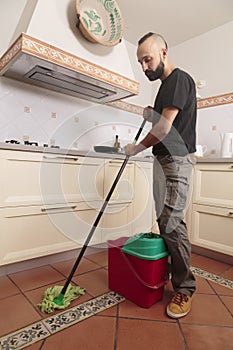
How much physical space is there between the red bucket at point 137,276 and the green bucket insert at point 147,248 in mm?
22

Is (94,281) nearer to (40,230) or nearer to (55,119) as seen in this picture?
(40,230)

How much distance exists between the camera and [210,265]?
175 centimetres

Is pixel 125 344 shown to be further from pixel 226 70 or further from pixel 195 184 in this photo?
pixel 226 70

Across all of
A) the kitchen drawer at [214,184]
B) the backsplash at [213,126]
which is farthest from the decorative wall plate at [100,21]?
the kitchen drawer at [214,184]

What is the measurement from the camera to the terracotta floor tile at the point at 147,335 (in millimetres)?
890

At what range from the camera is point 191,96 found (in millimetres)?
1136

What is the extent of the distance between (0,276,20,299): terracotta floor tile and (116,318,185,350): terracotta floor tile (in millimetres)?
625

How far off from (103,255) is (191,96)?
1395mm

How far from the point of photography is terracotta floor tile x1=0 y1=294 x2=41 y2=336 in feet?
3.23

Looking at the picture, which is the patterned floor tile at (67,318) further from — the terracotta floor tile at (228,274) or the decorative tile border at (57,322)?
the terracotta floor tile at (228,274)

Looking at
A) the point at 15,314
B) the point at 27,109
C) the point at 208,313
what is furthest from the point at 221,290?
the point at 27,109

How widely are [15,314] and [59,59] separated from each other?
1.50m

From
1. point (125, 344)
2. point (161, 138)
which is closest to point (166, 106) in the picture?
point (161, 138)

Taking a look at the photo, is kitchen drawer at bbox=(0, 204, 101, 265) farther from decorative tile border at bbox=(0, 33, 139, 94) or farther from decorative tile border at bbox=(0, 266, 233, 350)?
decorative tile border at bbox=(0, 33, 139, 94)
